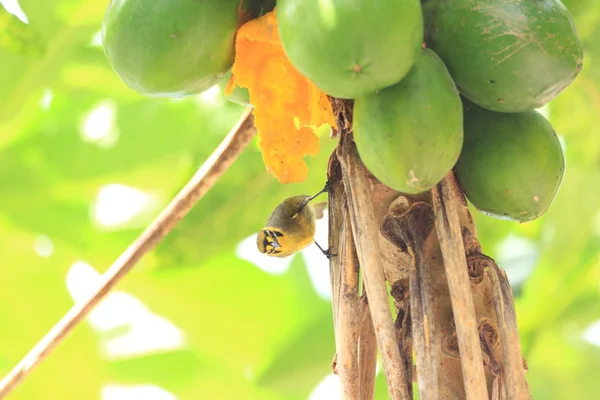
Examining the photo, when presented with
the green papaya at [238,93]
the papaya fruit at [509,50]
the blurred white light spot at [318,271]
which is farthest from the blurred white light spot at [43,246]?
the papaya fruit at [509,50]

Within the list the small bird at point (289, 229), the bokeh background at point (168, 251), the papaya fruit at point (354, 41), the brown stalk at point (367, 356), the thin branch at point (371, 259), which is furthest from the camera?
the bokeh background at point (168, 251)

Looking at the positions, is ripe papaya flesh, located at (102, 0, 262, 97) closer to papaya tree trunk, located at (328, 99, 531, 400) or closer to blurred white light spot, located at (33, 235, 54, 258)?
Result: papaya tree trunk, located at (328, 99, 531, 400)

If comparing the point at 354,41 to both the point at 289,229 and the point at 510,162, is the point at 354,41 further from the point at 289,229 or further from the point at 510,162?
the point at 289,229

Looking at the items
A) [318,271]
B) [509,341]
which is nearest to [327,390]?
[318,271]

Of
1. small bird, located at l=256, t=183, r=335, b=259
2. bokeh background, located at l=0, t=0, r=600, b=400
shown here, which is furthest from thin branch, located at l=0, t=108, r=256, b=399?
bokeh background, located at l=0, t=0, r=600, b=400

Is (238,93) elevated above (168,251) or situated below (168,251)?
above

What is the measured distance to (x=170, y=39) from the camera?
76 cm

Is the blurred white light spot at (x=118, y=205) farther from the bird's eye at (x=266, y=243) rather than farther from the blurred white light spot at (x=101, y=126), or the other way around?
the bird's eye at (x=266, y=243)

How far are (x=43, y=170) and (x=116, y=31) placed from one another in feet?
3.62

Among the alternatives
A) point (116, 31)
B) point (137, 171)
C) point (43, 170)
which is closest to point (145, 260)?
point (137, 171)

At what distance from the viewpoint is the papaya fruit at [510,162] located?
77cm

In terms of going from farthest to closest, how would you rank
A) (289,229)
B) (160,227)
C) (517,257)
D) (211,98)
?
(517,257) → (211,98) → (160,227) → (289,229)

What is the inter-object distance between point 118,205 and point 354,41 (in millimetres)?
1339

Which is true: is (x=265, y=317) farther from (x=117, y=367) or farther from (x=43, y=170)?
(x=43, y=170)
